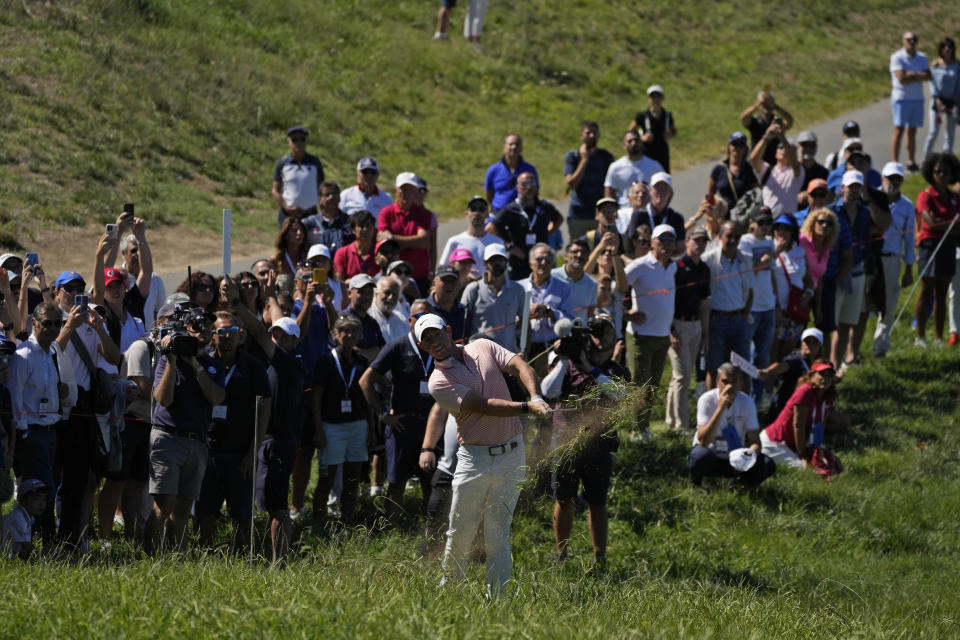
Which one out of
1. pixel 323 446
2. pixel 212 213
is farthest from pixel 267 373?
pixel 212 213

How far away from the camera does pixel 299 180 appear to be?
588 inches

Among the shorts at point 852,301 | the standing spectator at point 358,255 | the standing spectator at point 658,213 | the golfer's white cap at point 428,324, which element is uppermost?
the standing spectator at point 658,213

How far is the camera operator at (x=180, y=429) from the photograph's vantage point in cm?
932

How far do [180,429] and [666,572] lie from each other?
3791mm

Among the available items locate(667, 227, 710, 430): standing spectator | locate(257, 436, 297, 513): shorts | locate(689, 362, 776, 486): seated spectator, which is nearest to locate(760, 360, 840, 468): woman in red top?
locate(689, 362, 776, 486): seated spectator

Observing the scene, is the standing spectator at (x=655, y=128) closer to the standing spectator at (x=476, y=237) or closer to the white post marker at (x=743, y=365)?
the standing spectator at (x=476, y=237)

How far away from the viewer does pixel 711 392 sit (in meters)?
12.3

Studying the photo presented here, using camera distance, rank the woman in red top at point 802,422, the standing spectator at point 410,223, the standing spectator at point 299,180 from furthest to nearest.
A: the standing spectator at point 299,180 < the standing spectator at point 410,223 < the woman in red top at point 802,422

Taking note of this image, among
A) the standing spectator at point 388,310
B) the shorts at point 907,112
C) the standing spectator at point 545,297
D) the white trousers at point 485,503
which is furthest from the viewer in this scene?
the shorts at point 907,112

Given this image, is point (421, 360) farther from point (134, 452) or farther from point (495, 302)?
point (134, 452)

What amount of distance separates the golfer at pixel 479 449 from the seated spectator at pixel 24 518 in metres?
2.81

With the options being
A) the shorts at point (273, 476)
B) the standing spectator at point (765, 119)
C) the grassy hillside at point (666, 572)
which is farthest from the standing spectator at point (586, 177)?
the shorts at point (273, 476)

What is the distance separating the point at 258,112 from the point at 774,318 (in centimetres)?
1268

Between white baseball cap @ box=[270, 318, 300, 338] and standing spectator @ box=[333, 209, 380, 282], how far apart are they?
2.22 meters
